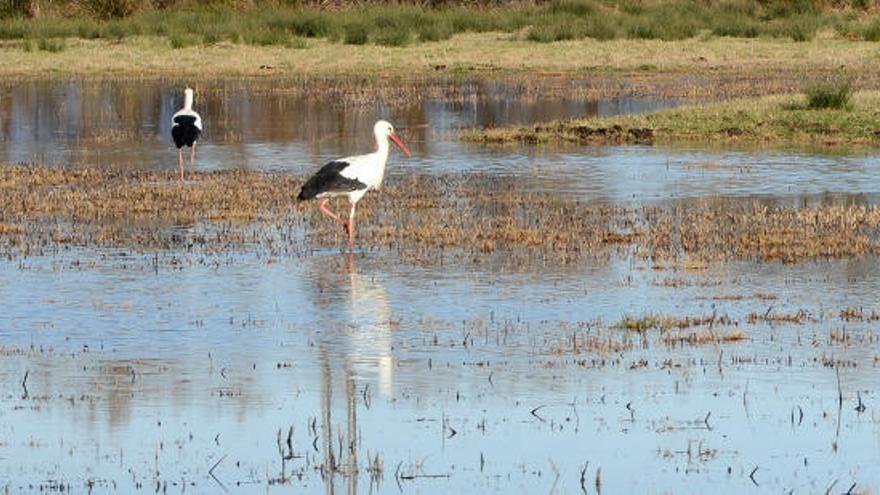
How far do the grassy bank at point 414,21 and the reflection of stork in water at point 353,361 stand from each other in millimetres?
34221

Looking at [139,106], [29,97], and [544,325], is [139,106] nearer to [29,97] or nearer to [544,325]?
[29,97]

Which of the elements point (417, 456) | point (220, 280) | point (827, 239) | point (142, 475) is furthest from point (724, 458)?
point (827, 239)

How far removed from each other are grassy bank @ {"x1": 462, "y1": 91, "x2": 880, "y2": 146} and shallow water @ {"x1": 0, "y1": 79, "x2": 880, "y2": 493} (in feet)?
34.1

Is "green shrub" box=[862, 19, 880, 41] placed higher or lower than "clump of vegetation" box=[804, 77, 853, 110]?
lower

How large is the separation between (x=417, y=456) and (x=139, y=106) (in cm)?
2521

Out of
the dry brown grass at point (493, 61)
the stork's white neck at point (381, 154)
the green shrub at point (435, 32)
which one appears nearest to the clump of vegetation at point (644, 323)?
the stork's white neck at point (381, 154)

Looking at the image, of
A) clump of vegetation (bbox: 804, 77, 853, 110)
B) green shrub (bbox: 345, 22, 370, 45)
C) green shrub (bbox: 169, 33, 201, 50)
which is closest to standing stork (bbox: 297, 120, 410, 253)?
clump of vegetation (bbox: 804, 77, 853, 110)

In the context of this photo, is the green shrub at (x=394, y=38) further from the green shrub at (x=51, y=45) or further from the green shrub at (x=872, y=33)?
the green shrub at (x=872, y=33)

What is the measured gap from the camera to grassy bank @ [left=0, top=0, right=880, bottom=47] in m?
47.9

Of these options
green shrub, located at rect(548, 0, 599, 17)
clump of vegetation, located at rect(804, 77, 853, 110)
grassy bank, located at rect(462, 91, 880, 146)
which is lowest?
green shrub, located at rect(548, 0, 599, 17)

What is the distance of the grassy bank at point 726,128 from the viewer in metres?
24.4

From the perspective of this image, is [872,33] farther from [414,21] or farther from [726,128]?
[726,128]

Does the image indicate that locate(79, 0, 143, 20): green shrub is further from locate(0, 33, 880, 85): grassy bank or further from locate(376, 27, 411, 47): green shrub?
locate(376, 27, 411, 47): green shrub

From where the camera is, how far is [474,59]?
1713 inches
